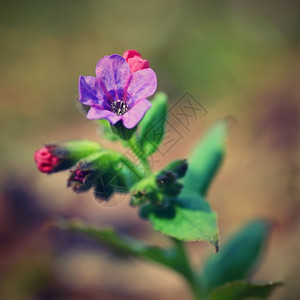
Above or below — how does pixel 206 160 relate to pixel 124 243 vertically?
above

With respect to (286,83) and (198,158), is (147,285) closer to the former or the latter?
(198,158)

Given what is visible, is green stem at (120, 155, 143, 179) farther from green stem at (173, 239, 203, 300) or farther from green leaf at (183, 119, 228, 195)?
green stem at (173, 239, 203, 300)

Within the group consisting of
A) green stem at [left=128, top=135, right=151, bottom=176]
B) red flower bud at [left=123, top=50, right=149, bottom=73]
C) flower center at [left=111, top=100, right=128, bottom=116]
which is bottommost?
green stem at [left=128, top=135, right=151, bottom=176]

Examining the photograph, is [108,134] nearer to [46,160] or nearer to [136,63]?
[46,160]

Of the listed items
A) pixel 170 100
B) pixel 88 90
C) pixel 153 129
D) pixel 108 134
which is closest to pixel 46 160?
pixel 108 134

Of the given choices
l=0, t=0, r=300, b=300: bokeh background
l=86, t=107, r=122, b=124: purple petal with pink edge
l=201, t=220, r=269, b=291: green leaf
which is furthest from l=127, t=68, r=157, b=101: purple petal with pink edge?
l=0, t=0, r=300, b=300: bokeh background

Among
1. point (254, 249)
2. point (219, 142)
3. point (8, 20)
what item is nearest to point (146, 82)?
point (219, 142)

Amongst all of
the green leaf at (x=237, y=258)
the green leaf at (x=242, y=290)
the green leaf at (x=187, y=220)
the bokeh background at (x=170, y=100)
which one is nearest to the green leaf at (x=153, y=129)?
the green leaf at (x=187, y=220)
